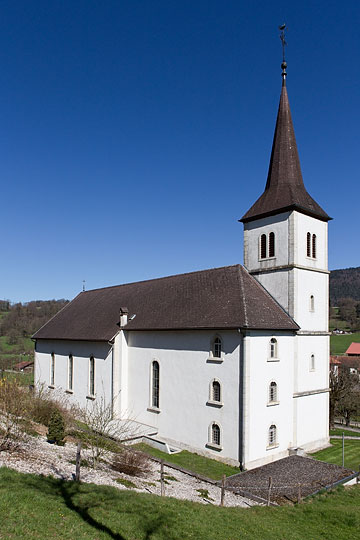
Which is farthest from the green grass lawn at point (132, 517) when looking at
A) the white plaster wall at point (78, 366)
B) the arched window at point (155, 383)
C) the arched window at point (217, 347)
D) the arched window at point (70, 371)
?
the arched window at point (70, 371)

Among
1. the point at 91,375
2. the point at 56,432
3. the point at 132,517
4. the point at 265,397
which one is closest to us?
the point at 132,517

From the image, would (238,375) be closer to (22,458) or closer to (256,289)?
(256,289)

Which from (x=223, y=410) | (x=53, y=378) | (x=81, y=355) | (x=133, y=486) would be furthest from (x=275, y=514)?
(x=53, y=378)

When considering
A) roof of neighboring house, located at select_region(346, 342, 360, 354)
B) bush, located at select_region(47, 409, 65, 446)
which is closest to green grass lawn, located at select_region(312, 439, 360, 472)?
bush, located at select_region(47, 409, 65, 446)

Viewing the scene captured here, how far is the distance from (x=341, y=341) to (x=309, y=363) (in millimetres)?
81083

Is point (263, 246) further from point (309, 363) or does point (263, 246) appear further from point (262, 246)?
point (309, 363)

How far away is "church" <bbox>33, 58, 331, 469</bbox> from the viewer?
22.1 metres

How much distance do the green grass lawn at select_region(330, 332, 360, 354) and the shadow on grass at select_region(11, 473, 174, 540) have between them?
271 feet

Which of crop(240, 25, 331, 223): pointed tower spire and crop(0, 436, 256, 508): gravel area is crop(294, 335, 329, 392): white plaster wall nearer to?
crop(240, 25, 331, 223): pointed tower spire

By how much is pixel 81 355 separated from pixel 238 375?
686 inches

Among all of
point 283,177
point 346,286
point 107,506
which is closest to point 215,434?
point 107,506

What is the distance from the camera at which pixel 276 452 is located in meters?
22.7

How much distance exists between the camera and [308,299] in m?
25.8

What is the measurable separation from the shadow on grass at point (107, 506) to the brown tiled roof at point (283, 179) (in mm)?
19624
